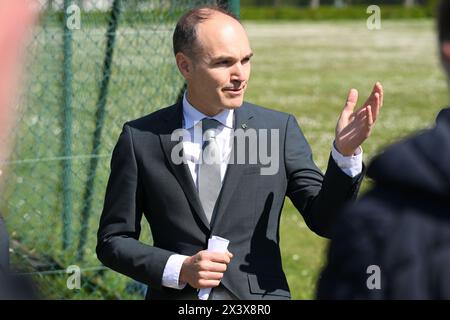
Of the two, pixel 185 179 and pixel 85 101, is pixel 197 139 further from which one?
pixel 85 101

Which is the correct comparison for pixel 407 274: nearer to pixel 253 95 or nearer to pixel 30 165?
pixel 30 165

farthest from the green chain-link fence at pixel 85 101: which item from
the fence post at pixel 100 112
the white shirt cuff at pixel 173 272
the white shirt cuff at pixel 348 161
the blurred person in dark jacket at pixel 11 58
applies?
the blurred person in dark jacket at pixel 11 58

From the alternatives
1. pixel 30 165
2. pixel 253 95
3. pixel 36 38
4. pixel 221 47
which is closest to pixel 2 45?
pixel 221 47

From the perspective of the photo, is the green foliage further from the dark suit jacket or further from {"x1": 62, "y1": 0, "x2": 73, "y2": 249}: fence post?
the dark suit jacket

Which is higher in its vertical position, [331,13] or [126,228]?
[331,13]

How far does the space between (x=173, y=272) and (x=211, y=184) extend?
32cm

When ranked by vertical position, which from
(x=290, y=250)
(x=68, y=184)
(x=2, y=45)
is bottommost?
(x=290, y=250)

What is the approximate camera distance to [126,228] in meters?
3.55

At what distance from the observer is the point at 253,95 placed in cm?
1981

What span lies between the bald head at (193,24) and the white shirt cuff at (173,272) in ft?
2.21

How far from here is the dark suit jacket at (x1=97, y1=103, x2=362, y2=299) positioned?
353cm

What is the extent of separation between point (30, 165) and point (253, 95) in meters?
12.0

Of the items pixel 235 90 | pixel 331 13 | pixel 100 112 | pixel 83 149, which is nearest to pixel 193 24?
pixel 235 90

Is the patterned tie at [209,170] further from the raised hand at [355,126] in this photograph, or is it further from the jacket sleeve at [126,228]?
the raised hand at [355,126]
